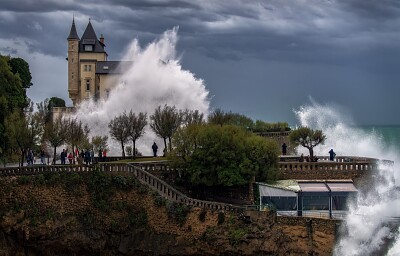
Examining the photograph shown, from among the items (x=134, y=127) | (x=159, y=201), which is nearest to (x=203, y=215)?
(x=159, y=201)

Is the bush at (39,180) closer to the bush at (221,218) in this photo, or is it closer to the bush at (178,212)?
the bush at (178,212)

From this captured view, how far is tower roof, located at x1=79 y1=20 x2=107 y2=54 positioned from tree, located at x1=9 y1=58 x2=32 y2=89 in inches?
250

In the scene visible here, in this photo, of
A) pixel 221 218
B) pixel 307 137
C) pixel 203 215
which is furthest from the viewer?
pixel 307 137

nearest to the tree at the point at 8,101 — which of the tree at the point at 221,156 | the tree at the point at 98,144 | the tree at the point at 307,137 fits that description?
the tree at the point at 98,144

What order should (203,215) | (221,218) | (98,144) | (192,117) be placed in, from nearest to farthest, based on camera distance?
1. (221,218)
2. (203,215)
3. (98,144)
4. (192,117)

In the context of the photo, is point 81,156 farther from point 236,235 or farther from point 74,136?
point 236,235

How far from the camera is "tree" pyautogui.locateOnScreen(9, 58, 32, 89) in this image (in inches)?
3274

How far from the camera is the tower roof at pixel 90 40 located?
88044mm

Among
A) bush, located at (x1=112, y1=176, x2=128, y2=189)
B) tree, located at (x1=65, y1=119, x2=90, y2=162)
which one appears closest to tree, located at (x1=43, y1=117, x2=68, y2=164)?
tree, located at (x1=65, y1=119, x2=90, y2=162)

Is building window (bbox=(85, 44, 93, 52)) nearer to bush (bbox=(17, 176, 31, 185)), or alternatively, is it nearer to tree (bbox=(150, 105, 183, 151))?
tree (bbox=(150, 105, 183, 151))

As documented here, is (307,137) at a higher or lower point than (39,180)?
higher

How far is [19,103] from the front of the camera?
71500 millimetres

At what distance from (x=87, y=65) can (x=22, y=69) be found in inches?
278

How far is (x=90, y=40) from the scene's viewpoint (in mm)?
88188
